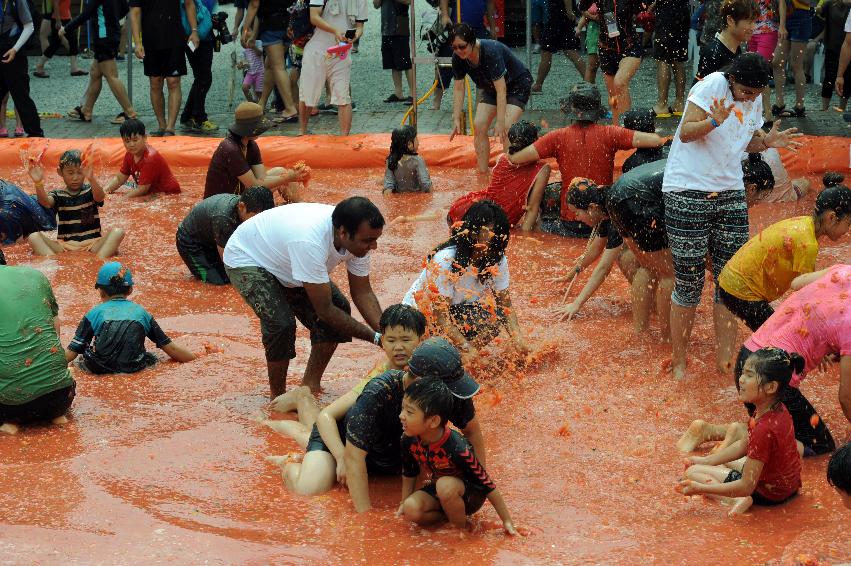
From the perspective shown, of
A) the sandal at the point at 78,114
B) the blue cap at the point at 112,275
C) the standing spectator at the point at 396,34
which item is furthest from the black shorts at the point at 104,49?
the blue cap at the point at 112,275

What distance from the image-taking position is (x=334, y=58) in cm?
1223

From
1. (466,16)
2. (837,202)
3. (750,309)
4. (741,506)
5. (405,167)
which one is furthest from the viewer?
(466,16)

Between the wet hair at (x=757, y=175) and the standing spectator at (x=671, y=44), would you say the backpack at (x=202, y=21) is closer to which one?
the standing spectator at (x=671, y=44)

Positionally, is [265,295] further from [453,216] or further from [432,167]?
[432,167]

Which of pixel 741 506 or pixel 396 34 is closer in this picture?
pixel 741 506

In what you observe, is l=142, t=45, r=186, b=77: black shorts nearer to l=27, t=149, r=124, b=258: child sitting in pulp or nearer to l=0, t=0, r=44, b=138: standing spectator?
l=0, t=0, r=44, b=138: standing spectator

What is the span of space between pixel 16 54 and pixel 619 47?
6400 mm

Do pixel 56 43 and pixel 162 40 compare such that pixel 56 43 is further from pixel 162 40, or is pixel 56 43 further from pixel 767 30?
pixel 767 30

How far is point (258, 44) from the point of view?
Result: 13.9m

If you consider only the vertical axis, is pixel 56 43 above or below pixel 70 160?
above

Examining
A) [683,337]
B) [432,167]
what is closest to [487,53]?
[432,167]

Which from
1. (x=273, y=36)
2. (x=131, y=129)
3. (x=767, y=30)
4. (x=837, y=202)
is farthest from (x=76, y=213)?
(x=767, y=30)

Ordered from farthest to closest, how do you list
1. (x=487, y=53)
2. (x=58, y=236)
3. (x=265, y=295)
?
(x=487, y=53), (x=58, y=236), (x=265, y=295)

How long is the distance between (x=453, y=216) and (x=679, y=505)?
4.02m
